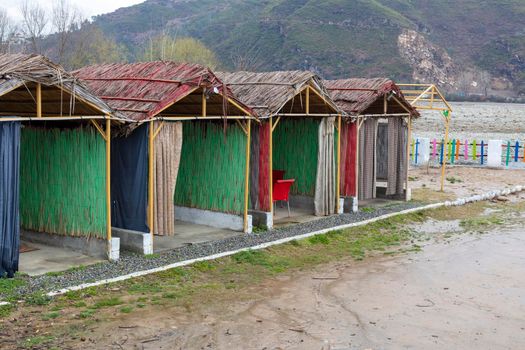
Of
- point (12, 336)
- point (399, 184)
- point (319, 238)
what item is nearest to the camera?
point (12, 336)

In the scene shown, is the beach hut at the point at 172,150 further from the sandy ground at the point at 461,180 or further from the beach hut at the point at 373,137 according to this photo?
the sandy ground at the point at 461,180

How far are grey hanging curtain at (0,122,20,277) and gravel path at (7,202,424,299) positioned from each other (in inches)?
15.9

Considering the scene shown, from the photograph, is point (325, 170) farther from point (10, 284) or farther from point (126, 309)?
point (10, 284)

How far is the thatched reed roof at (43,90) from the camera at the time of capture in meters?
9.46

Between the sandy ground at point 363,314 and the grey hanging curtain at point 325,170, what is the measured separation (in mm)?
3508

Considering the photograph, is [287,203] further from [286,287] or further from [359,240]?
[286,287]

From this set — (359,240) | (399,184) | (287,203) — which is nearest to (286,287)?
(359,240)

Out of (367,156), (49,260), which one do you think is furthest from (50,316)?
(367,156)

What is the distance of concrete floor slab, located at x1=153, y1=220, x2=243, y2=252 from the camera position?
12.5m

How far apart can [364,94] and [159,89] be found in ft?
20.0

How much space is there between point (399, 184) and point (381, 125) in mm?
1585

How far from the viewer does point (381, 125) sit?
18.5 meters

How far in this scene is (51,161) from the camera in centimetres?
1172

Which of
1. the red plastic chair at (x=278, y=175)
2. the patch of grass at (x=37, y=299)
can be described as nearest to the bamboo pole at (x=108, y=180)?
the patch of grass at (x=37, y=299)
